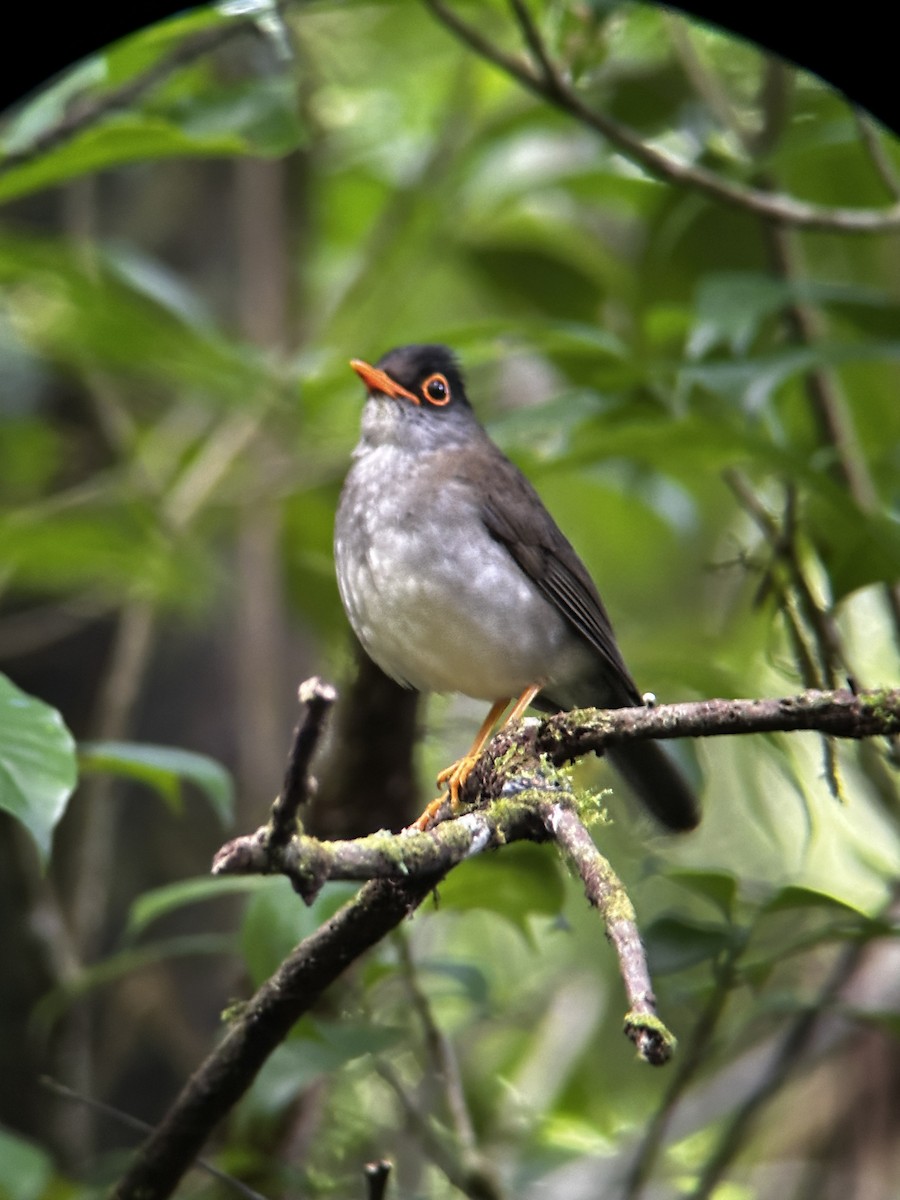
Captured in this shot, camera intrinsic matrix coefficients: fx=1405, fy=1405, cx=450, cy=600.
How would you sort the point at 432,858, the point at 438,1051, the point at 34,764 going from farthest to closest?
the point at 438,1051 → the point at 34,764 → the point at 432,858

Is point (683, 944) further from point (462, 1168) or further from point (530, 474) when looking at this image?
point (530, 474)

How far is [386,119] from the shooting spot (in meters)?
6.93

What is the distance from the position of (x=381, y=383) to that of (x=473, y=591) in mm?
883

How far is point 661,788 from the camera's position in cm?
423

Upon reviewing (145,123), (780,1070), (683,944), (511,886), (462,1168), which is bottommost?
(780,1070)

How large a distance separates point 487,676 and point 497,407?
3.43m

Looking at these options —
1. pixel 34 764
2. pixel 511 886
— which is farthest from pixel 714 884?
pixel 34 764

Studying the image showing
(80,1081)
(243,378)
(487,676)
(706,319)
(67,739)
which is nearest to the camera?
(67,739)

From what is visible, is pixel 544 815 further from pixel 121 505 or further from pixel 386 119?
pixel 386 119

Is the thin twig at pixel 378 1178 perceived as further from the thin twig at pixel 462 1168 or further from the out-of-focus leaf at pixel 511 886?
the thin twig at pixel 462 1168

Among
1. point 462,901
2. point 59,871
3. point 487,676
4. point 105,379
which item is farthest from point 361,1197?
point 105,379

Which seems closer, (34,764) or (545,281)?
(34,764)

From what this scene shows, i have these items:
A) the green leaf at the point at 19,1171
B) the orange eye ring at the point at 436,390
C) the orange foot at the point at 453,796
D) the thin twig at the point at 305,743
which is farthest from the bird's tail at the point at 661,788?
the thin twig at the point at 305,743

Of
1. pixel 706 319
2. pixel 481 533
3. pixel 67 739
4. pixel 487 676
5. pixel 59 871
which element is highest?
pixel 67 739
